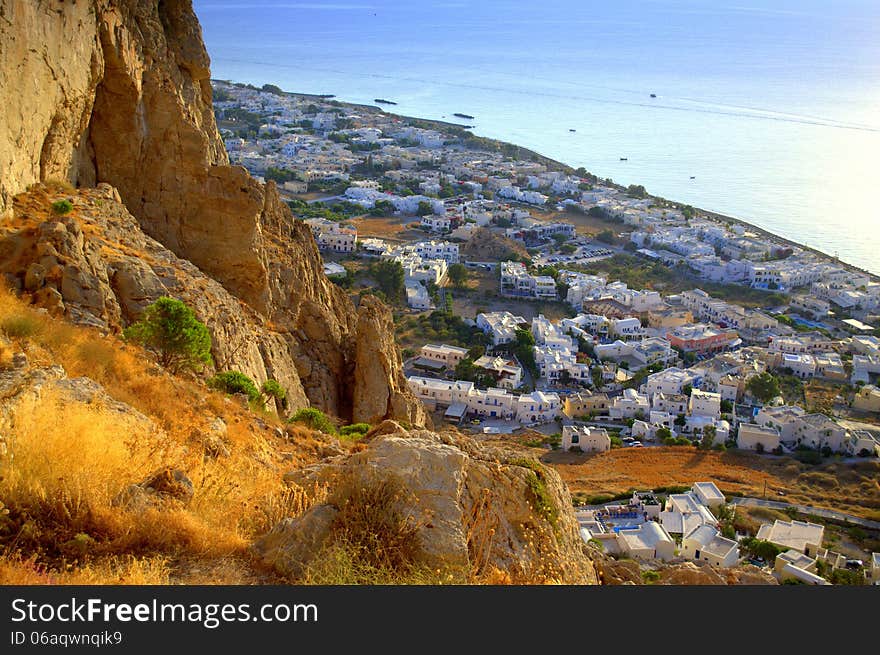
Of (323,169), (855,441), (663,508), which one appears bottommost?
(663,508)

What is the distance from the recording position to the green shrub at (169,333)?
324 inches

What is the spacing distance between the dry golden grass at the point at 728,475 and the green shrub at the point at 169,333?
42.0ft

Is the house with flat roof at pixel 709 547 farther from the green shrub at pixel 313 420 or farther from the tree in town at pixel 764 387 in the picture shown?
the tree in town at pixel 764 387

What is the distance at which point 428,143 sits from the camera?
226ft

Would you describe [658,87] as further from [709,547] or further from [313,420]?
[313,420]

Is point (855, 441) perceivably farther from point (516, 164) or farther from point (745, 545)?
point (516, 164)

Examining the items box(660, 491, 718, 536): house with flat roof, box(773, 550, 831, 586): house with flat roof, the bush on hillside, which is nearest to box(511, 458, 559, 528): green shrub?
the bush on hillside

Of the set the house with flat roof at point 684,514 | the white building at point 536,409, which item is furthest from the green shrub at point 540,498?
the white building at point 536,409

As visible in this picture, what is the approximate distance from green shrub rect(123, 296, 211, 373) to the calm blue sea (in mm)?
40179

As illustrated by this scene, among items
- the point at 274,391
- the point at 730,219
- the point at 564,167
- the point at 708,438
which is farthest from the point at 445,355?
the point at 564,167

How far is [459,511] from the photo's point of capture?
452 cm

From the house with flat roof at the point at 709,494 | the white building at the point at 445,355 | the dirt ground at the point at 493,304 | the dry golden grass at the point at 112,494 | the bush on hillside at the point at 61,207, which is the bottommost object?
the house with flat roof at the point at 709,494

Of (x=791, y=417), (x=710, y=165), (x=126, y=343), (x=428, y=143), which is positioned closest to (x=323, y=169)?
(x=428, y=143)

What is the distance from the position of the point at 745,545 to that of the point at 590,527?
3.17 m
